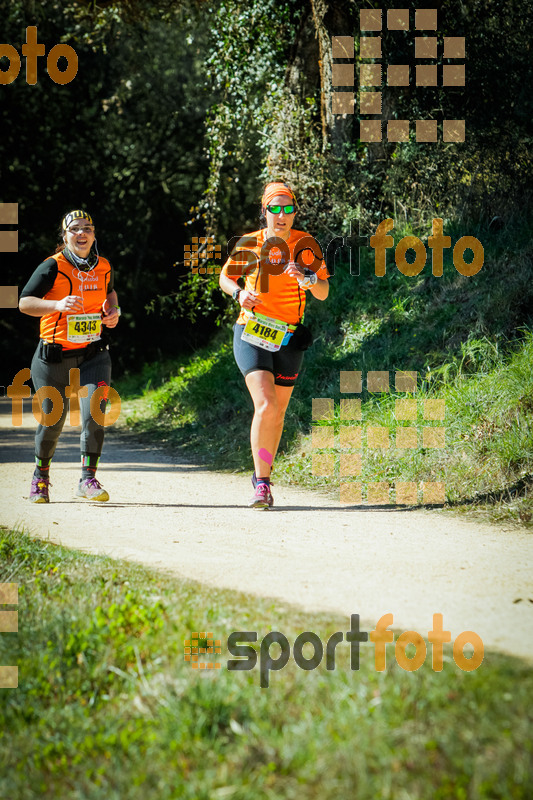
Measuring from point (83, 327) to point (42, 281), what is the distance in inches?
18.4

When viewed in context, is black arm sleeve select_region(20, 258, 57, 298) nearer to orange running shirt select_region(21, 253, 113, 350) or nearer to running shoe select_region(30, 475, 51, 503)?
orange running shirt select_region(21, 253, 113, 350)

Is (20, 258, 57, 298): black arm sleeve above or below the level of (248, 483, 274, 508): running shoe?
above

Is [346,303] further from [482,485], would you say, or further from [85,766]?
[85,766]

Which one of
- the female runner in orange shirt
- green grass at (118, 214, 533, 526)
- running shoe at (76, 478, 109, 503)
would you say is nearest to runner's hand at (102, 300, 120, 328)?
the female runner in orange shirt

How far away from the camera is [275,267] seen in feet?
21.5

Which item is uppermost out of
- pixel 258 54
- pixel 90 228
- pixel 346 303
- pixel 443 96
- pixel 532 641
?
pixel 258 54

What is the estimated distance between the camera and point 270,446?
21.6 feet

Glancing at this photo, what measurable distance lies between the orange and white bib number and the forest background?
241 cm

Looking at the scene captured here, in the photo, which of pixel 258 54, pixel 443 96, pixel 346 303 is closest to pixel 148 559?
pixel 346 303

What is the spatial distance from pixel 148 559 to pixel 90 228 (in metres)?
3.04

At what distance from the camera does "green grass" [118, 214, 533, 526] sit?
667 centimetres

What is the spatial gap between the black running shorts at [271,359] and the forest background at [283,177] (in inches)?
62.1

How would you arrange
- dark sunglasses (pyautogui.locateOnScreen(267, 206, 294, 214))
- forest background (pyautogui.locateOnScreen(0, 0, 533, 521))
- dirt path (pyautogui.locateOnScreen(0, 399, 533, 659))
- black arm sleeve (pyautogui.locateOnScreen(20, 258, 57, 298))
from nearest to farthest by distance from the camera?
dirt path (pyautogui.locateOnScreen(0, 399, 533, 659)) → dark sunglasses (pyautogui.locateOnScreen(267, 206, 294, 214)) → black arm sleeve (pyautogui.locateOnScreen(20, 258, 57, 298)) → forest background (pyautogui.locateOnScreen(0, 0, 533, 521))

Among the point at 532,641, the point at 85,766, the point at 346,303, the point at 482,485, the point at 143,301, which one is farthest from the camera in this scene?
the point at 143,301
